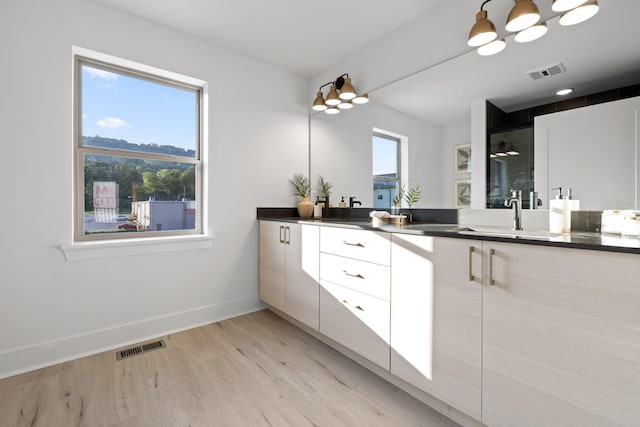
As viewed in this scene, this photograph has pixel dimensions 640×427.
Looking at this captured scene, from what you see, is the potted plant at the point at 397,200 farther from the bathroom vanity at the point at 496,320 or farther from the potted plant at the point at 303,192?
the potted plant at the point at 303,192

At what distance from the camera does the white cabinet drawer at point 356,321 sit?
168 cm

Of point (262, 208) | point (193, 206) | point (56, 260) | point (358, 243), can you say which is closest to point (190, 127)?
point (193, 206)

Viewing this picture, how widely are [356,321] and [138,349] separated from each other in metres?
1.59

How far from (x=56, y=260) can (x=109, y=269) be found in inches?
12.0

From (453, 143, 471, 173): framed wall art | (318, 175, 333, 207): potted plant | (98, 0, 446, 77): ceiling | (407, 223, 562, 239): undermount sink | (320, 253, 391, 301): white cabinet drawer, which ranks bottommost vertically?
(320, 253, 391, 301): white cabinet drawer

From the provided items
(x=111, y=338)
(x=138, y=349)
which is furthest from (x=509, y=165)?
(x=111, y=338)

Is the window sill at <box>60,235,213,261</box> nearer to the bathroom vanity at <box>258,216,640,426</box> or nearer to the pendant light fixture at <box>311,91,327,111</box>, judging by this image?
the bathroom vanity at <box>258,216,640,426</box>

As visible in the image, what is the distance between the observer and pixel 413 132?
2.31m

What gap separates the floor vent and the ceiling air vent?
118 inches

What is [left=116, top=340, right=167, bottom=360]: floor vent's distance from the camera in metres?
2.07

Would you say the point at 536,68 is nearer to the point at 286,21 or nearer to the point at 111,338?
the point at 286,21

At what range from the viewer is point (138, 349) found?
216cm

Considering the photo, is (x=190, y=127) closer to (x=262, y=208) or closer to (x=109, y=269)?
(x=262, y=208)

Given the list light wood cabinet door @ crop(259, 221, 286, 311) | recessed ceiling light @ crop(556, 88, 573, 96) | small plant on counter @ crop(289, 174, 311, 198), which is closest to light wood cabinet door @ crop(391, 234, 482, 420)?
recessed ceiling light @ crop(556, 88, 573, 96)
